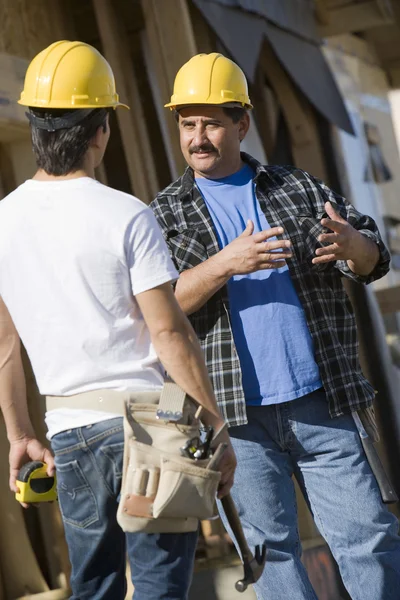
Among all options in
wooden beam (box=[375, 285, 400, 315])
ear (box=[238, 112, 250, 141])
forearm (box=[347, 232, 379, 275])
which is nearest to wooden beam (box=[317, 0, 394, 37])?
wooden beam (box=[375, 285, 400, 315])

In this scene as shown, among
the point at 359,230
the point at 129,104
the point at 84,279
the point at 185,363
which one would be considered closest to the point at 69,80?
the point at 84,279

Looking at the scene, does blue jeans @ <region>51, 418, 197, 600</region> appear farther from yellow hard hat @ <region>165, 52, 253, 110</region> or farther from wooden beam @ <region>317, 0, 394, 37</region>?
wooden beam @ <region>317, 0, 394, 37</region>

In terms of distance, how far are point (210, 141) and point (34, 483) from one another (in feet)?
4.68

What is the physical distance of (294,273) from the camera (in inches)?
148

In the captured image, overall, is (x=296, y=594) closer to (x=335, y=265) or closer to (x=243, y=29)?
(x=335, y=265)

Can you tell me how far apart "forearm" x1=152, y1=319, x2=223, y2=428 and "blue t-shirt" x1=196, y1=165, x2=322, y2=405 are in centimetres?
75

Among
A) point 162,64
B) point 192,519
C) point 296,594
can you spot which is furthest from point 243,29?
point 192,519

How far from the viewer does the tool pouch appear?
2785 mm

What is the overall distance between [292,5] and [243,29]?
115 cm

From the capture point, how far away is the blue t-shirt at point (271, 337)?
366 centimetres

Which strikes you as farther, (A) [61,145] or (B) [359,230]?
(B) [359,230]

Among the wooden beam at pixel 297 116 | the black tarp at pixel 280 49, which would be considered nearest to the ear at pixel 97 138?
the black tarp at pixel 280 49

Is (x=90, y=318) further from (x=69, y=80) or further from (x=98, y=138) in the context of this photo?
(x=69, y=80)

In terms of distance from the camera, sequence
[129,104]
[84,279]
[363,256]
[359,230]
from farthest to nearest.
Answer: [129,104], [359,230], [363,256], [84,279]
